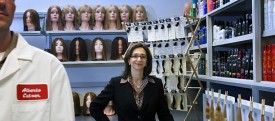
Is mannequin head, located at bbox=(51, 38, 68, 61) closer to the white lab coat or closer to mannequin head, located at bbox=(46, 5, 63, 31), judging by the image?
mannequin head, located at bbox=(46, 5, 63, 31)

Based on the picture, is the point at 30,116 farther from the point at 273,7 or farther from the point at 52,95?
the point at 273,7

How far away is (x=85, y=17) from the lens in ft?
14.9

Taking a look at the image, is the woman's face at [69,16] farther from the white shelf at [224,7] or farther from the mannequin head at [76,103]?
the white shelf at [224,7]

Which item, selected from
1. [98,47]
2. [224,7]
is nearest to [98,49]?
[98,47]

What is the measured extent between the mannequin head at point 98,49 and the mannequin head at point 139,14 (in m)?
0.60

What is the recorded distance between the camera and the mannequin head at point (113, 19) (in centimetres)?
458

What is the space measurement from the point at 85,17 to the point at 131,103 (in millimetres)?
2343

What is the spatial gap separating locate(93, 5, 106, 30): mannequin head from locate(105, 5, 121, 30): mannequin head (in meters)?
0.06

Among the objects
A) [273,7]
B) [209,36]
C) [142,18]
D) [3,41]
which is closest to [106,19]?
[142,18]

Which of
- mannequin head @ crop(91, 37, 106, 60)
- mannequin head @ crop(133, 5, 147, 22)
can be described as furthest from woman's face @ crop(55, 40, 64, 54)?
mannequin head @ crop(133, 5, 147, 22)

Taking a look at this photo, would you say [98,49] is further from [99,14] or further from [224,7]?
[224,7]

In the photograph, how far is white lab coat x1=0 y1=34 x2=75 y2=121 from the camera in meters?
1.16

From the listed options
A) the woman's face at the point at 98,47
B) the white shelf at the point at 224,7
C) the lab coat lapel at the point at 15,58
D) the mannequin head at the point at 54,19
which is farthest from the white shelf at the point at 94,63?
the lab coat lapel at the point at 15,58

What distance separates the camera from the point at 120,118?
2.60 meters
